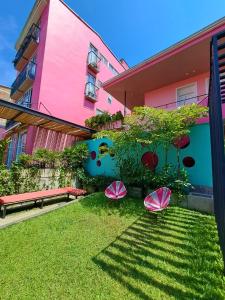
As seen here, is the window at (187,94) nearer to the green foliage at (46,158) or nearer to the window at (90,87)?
the green foliage at (46,158)

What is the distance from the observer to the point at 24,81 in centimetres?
1558

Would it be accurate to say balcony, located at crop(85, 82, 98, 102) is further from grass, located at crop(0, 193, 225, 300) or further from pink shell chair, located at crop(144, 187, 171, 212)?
grass, located at crop(0, 193, 225, 300)

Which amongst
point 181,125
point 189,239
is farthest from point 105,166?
point 189,239

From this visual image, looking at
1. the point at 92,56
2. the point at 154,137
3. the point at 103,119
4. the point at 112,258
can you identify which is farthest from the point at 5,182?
the point at 92,56

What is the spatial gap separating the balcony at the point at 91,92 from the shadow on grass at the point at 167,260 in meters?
15.5

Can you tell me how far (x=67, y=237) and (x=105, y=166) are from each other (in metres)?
6.96

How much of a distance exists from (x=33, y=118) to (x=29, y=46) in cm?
1036

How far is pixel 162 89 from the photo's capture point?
13719 millimetres

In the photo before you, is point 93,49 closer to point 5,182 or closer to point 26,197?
point 5,182

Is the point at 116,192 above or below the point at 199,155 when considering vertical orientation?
below

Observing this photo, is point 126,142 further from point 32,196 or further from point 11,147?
point 11,147

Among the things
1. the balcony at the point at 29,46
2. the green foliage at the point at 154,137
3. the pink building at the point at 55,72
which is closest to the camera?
the green foliage at the point at 154,137

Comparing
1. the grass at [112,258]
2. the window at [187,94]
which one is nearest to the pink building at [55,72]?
the window at [187,94]

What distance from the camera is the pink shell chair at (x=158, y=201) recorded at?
19.2 feet
